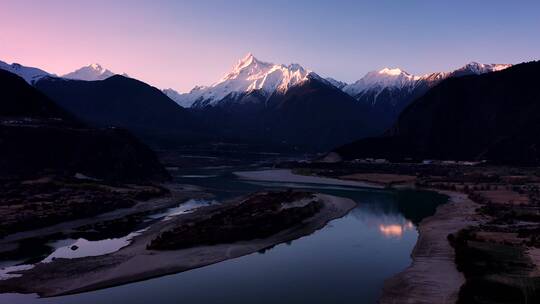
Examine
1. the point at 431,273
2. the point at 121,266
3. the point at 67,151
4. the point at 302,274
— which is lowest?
the point at 302,274

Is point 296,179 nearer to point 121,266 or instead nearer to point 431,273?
point 121,266

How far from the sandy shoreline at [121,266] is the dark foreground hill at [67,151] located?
73.1 meters

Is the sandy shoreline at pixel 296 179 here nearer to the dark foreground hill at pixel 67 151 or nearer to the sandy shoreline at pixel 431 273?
the dark foreground hill at pixel 67 151

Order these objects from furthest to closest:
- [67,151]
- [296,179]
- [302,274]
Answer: [296,179]
[67,151]
[302,274]

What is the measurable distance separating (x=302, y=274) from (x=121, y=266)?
17818mm

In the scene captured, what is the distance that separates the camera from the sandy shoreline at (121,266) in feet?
159

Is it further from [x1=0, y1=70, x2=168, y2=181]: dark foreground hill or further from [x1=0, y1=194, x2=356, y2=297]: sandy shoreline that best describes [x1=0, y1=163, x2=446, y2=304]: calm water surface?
[x1=0, y1=70, x2=168, y2=181]: dark foreground hill

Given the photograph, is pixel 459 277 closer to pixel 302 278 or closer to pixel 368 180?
pixel 302 278

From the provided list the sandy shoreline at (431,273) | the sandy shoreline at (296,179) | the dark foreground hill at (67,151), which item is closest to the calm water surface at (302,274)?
the sandy shoreline at (431,273)

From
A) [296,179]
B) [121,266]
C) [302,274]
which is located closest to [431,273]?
[302,274]

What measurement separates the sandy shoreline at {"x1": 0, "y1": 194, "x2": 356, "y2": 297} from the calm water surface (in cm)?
147

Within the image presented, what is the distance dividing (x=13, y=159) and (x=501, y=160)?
521 feet

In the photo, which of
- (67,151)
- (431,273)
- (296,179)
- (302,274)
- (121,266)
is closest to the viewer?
(431,273)

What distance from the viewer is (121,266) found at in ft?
180
